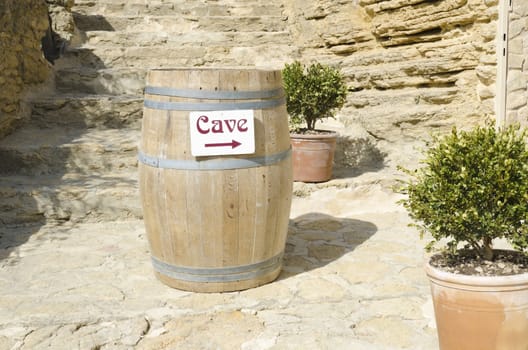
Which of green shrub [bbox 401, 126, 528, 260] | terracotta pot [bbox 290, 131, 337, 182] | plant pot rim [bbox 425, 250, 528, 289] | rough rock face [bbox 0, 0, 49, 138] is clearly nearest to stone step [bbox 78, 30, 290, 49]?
rough rock face [bbox 0, 0, 49, 138]

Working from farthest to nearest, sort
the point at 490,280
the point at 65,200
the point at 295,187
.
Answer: the point at 295,187
the point at 65,200
the point at 490,280

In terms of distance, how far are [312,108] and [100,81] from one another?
2521 mm

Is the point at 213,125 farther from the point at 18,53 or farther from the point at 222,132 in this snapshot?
the point at 18,53

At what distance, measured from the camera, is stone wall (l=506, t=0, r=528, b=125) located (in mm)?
5059

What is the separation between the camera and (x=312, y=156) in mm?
4930

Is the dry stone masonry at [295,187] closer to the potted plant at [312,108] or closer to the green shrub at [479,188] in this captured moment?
the potted plant at [312,108]

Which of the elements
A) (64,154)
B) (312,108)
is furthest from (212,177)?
(64,154)

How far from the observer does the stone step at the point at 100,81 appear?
6191mm

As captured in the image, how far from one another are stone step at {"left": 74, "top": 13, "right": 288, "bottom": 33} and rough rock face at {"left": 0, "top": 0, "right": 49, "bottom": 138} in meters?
1.67

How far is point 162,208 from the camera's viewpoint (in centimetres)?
306

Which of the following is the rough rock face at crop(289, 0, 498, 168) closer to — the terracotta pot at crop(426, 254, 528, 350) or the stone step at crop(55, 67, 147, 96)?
the stone step at crop(55, 67, 147, 96)

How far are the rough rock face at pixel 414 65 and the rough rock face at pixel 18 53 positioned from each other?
10.3 feet

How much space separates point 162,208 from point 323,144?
7.25ft

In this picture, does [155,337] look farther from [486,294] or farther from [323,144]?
[323,144]
